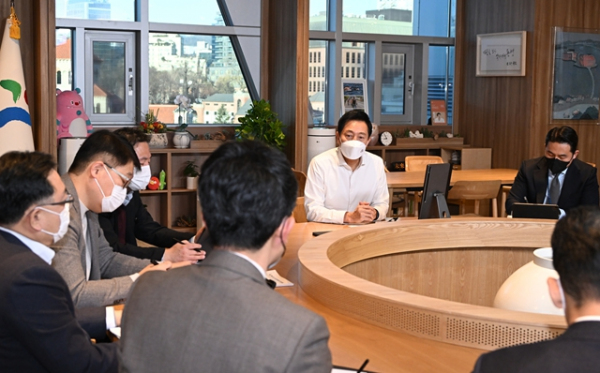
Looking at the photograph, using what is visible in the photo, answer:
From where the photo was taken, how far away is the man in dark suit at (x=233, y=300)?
1.44 m

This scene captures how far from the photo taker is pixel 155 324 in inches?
60.9

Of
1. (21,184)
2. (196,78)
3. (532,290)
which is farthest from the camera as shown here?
(196,78)

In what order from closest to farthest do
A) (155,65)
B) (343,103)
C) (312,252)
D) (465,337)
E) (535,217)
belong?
(465,337)
(312,252)
(535,217)
(155,65)
(343,103)

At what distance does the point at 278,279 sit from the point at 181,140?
5.10 meters

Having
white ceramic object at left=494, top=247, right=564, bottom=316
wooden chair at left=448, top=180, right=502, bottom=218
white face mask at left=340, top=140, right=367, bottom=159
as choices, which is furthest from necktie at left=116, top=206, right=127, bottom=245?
wooden chair at left=448, top=180, right=502, bottom=218

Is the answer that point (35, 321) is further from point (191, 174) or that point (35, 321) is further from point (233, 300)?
point (191, 174)

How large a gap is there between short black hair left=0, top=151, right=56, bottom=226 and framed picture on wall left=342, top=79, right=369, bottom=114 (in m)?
6.96

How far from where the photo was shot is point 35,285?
1.98 meters

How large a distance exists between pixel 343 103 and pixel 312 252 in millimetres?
6020

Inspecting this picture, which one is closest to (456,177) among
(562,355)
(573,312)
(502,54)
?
(502,54)

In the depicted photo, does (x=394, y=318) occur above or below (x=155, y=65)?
below

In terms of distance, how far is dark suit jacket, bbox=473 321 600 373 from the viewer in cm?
139

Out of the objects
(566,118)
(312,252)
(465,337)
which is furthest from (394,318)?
(566,118)

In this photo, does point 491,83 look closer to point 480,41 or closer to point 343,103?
point 480,41
